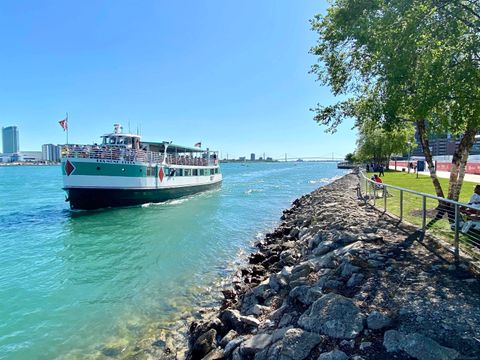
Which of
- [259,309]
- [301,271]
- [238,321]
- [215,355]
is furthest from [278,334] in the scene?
[301,271]

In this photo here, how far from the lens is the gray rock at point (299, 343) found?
4504 millimetres

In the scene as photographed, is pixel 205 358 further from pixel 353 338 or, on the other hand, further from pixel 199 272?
pixel 199 272

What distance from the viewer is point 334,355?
4.25 m

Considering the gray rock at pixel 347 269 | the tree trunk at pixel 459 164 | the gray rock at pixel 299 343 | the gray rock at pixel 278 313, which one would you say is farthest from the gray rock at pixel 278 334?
the tree trunk at pixel 459 164

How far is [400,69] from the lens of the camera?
7.95 m

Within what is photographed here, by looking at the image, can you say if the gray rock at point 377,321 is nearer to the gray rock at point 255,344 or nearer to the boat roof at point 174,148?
the gray rock at point 255,344

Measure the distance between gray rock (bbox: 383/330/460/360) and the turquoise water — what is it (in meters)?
5.73

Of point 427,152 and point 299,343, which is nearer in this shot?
point 299,343

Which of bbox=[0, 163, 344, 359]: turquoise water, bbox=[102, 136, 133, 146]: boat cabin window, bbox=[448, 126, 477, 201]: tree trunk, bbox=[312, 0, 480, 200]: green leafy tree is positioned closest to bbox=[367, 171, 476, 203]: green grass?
bbox=[448, 126, 477, 201]: tree trunk

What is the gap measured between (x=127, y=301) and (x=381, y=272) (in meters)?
7.25

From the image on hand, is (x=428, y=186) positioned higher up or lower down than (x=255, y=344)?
higher up

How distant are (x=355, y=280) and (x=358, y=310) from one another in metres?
1.41

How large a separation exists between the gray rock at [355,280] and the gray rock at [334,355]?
228 centimetres

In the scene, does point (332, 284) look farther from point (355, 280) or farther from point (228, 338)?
point (228, 338)
